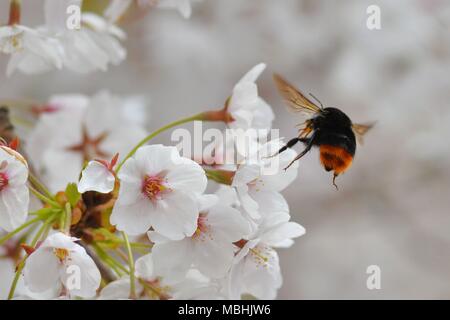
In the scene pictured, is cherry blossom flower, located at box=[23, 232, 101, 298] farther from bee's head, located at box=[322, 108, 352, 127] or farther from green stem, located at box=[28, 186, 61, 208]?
bee's head, located at box=[322, 108, 352, 127]

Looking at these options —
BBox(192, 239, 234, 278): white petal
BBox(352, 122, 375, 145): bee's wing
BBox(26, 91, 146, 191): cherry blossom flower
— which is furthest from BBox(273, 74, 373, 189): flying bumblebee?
BBox(26, 91, 146, 191): cherry blossom flower

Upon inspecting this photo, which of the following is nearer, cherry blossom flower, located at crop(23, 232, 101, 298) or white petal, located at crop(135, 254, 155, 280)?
cherry blossom flower, located at crop(23, 232, 101, 298)

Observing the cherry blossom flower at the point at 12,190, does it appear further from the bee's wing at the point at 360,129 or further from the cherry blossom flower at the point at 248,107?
the bee's wing at the point at 360,129

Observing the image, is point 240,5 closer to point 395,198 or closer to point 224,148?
point 395,198

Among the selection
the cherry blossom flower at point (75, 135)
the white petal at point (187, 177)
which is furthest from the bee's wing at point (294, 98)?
the cherry blossom flower at point (75, 135)

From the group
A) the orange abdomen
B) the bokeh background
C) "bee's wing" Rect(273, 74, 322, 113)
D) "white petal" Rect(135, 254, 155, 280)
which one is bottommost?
"white petal" Rect(135, 254, 155, 280)

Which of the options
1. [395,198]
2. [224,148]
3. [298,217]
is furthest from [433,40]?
[224,148]

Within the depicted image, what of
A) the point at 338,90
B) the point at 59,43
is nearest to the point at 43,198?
the point at 59,43

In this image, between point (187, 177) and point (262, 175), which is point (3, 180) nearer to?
point (187, 177)

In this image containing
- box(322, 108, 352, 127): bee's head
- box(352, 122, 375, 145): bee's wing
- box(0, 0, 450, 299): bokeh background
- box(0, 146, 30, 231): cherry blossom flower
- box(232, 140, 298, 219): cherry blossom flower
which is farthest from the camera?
box(0, 0, 450, 299): bokeh background
